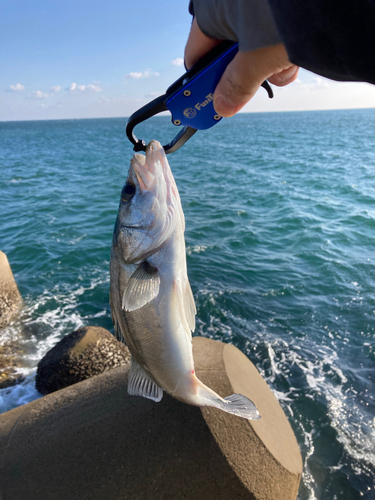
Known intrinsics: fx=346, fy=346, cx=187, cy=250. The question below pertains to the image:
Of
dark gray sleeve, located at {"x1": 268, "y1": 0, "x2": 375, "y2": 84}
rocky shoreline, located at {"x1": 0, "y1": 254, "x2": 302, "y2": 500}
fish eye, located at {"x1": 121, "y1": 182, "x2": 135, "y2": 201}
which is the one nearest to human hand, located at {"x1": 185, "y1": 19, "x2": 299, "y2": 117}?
dark gray sleeve, located at {"x1": 268, "y1": 0, "x2": 375, "y2": 84}

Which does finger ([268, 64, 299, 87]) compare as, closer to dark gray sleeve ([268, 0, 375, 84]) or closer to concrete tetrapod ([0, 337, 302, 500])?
dark gray sleeve ([268, 0, 375, 84])

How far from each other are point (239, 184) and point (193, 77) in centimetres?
1978

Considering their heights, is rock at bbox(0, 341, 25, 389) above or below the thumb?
below

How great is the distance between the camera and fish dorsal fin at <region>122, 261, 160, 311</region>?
2398 millimetres

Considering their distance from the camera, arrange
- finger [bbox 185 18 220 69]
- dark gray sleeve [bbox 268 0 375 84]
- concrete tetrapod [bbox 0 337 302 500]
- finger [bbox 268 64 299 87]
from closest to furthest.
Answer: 1. dark gray sleeve [bbox 268 0 375 84]
2. finger [bbox 185 18 220 69]
3. finger [bbox 268 64 299 87]
4. concrete tetrapod [bbox 0 337 302 500]

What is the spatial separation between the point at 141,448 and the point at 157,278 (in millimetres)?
1930

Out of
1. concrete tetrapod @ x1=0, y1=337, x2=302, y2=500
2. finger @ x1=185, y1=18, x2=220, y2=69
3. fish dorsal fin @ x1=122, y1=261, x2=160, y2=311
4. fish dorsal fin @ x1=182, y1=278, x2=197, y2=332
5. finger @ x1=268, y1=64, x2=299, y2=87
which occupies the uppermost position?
finger @ x1=185, y1=18, x2=220, y2=69

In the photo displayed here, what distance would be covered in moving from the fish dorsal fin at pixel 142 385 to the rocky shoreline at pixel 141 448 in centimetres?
95

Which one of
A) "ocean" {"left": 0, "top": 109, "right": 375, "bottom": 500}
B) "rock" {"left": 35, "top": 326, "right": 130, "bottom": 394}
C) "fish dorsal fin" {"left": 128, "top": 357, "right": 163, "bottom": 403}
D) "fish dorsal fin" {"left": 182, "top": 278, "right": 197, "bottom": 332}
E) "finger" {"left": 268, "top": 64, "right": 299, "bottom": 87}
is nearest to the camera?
"finger" {"left": 268, "top": 64, "right": 299, "bottom": 87}

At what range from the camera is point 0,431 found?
12.4 feet

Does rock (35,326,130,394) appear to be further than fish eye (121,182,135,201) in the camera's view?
Yes

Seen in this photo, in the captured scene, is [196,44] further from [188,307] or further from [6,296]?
[6,296]

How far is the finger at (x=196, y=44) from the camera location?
1.69m

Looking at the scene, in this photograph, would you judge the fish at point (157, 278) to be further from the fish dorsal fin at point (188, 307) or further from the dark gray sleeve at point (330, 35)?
the dark gray sleeve at point (330, 35)
